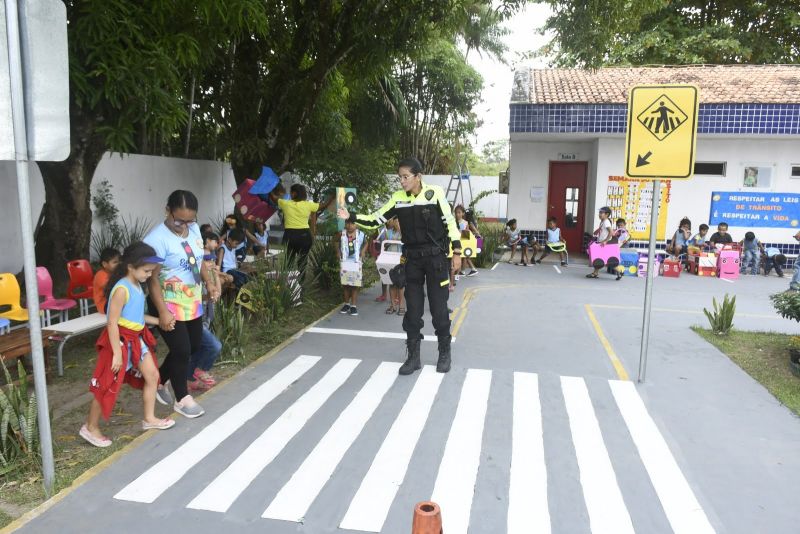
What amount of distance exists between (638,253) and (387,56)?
264 inches

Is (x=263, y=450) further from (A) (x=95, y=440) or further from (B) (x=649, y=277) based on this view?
(B) (x=649, y=277)

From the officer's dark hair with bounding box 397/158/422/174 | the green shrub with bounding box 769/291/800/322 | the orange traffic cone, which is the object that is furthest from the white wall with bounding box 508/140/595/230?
the orange traffic cone

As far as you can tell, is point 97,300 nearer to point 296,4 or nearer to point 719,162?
point 296,4

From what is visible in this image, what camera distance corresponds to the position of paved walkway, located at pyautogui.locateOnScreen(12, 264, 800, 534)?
3371mm

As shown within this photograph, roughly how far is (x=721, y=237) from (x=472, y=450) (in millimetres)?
11505

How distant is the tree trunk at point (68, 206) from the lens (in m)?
7.05

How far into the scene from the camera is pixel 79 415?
473cm

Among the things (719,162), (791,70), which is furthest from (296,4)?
(791,70)

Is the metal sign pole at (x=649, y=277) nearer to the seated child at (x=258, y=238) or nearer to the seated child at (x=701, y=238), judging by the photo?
the seated child at (x=258, y=238)

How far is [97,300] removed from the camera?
5.56 m

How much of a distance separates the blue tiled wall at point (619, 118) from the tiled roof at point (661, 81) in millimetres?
133

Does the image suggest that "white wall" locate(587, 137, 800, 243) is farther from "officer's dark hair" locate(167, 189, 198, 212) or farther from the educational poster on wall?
"officer's dark hair" locate(167, 189, 198, 212)

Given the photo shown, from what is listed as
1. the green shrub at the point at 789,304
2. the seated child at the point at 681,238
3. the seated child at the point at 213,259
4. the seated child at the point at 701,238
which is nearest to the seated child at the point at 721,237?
the seated child at the point at 701,238

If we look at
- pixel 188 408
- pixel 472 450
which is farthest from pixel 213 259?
pixel 472 450
